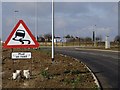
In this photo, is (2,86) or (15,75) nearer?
(2,86)

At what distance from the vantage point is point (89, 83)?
45.1 ft

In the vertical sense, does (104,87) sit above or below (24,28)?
below

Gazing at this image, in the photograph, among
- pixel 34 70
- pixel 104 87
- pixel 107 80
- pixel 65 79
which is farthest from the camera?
pixel 34 70

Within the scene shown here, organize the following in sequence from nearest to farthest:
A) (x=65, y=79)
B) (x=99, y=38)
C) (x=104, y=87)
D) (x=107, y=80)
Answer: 1. (x=104, y=87)
2. (x=65, y=79)
3. (x=107, y=80)
4. (x=99, y=38)

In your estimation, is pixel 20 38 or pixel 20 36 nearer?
pixel 20 38

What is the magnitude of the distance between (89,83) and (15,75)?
3.26 metres

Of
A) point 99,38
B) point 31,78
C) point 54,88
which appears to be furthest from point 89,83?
point 99,38

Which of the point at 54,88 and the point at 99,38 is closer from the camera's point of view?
the point at 54,88

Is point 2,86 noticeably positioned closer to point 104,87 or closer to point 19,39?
point 19,39

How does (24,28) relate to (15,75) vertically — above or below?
above

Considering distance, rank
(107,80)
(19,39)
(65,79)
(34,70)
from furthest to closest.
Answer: (34,70) → (107,80) → (65,79) → (19,39)

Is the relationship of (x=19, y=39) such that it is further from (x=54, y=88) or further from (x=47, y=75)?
(x=47, y=75)

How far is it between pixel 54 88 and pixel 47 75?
318 cm

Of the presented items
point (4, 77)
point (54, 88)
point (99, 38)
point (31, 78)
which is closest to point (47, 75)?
point (31, 78)
